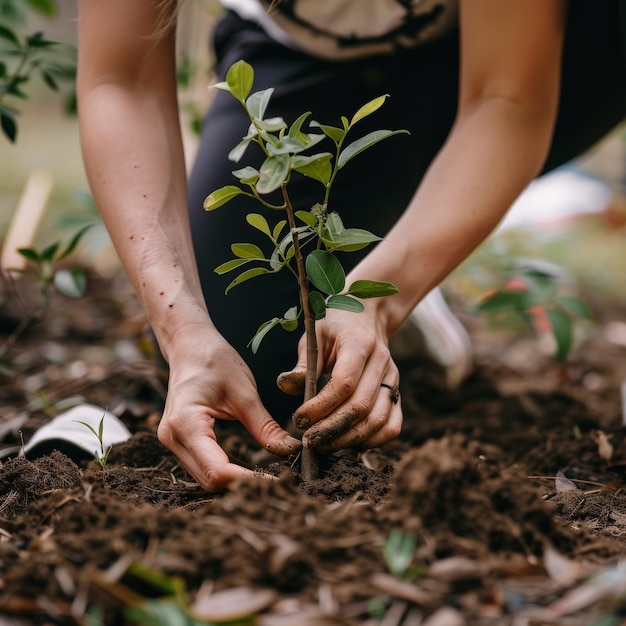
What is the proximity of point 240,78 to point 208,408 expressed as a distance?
Answer: 1.68 ft

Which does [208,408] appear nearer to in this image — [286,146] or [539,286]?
[286,146]

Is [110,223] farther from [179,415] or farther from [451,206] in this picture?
[451,206]

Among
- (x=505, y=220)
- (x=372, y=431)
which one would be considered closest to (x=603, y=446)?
(x=372, y=431)

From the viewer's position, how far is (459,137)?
1.58 metres

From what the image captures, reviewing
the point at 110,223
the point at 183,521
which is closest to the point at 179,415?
the point at 183,521

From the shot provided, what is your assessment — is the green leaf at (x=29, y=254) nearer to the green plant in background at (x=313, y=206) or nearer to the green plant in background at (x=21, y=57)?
the green plant in background at (x=21, y=57)

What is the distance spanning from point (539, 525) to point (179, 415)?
0.55 metres

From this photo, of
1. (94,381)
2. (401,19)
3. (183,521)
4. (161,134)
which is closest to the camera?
(183,521)

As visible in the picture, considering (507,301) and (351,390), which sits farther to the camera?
(507,301)

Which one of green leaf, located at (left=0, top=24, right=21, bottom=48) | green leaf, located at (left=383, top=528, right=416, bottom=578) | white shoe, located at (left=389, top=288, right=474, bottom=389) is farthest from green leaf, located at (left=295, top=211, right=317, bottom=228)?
white shoe, located at (left=389, top=288, right=474, bottom=389)

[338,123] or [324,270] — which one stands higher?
[324,270]

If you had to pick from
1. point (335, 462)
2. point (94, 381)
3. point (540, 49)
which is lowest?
point (94, 381)

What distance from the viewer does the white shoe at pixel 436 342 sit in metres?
2.31

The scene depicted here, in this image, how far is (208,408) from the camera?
48.4 inches
